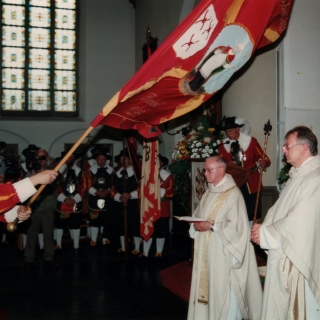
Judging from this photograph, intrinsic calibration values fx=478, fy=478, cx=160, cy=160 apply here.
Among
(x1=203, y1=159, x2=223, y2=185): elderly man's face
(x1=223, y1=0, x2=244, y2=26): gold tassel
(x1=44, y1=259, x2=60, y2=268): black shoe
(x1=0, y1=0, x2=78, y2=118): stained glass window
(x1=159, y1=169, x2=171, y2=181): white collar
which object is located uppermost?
(x1=0, y1=0, x2=78, y2=118): stained glass window

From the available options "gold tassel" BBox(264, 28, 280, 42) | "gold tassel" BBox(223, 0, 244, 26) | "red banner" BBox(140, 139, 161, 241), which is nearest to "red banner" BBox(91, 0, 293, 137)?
"gold tassel" BBox(223, 0, 244, 26)

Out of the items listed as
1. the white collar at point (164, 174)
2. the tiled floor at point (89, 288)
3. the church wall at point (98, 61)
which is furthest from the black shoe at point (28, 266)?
the church wall at point (98, 61)

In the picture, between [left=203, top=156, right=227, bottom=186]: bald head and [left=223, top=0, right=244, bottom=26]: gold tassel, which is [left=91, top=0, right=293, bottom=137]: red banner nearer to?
[left=223, top=0, right=244, bottom=26]: gold tassel

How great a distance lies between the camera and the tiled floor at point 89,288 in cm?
622

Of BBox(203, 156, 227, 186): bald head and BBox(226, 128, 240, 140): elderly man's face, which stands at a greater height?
BBox(226, 128, 240, 140): elderly man's face

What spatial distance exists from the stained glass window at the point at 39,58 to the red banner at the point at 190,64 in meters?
10.6

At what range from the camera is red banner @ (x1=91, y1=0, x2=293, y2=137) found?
439 centimetres

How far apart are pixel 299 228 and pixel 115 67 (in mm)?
12096

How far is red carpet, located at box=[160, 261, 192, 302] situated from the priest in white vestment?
286 centimetres

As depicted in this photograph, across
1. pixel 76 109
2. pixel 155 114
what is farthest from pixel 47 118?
pixel 155 114

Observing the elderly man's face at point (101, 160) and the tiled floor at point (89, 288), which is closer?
the tiled floor at point (89, 288)

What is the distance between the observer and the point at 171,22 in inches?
470

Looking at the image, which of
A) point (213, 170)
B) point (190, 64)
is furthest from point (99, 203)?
point (190, 64)

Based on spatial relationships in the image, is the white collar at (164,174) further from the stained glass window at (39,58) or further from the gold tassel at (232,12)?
the stained glass window at (39,58)
